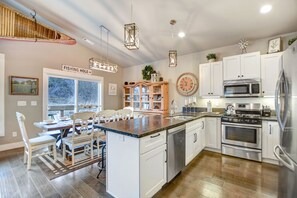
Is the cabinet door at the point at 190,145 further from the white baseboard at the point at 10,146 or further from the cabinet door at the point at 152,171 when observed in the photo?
the white baseboard at the point at 10,146

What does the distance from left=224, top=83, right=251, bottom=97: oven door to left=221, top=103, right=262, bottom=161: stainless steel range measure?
391 mm

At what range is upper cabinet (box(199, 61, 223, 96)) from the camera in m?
3.69

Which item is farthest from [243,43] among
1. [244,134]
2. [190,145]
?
[190,145]

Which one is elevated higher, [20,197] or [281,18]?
[281,18]

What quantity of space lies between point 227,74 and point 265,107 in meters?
1.14

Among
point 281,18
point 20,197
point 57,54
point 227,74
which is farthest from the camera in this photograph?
point 57,54

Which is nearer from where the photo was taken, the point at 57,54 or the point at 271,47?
the point at 271,47

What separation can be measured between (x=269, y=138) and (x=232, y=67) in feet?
5.70

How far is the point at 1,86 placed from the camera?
11.7ft

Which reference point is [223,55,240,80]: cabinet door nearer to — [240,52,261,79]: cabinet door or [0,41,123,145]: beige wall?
[240,52,261,79]: cabinet door

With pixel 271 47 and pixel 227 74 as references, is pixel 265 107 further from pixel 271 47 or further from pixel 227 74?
pixel 271 47

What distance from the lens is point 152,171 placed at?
1775 millimetres

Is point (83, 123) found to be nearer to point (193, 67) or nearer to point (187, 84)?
point (187, 84)

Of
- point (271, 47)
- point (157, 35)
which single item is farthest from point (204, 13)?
point (271, 47)
